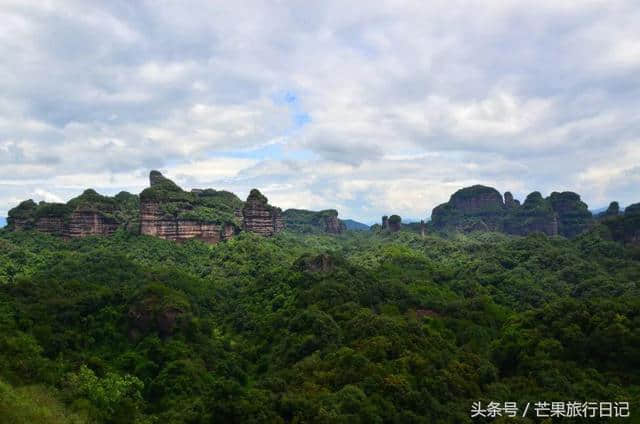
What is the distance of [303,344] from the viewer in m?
47.2

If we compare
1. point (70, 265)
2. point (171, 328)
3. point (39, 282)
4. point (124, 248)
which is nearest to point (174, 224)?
point (124, 248)

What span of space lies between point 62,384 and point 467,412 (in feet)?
103

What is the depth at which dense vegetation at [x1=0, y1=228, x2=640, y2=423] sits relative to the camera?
112ft

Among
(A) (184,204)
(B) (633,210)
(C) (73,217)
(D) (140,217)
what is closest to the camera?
(C) (73,217)

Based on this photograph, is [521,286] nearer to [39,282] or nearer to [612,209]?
[39,282]

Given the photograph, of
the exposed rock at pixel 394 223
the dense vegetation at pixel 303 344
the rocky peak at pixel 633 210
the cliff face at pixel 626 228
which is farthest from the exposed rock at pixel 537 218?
the dense vegetation at pixel 303 344

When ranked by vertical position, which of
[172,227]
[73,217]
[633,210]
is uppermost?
[73,217]

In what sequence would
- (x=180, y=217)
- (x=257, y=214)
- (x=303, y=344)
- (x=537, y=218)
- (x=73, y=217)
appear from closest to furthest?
(x=303, y=344) < (x=73, y=217) < (x=180, y=217) < (x=257, y=214) < (x=537, y=218)

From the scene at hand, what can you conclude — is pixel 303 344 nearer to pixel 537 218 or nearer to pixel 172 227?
pixel 172 227

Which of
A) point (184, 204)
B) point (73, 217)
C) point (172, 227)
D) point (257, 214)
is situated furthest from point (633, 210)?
point (73, 217)

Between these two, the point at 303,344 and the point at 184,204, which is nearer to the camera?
the point at 303,344

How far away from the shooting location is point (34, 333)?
44500 millimetres

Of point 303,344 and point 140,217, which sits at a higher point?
point 140,217

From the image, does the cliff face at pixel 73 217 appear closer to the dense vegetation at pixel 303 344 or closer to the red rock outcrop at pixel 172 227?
the red rock outcrop at pixel 172 227
